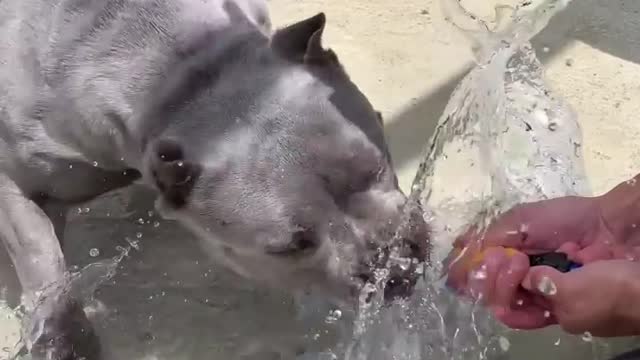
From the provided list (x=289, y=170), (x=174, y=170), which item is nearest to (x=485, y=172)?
(x=289, y=170)

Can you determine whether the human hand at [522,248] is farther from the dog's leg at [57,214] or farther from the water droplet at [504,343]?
the dog's leg at [57,214]

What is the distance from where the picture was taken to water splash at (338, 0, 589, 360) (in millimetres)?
2514

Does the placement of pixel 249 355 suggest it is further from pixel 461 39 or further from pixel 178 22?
pixel 461 39

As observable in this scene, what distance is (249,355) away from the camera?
2701mm

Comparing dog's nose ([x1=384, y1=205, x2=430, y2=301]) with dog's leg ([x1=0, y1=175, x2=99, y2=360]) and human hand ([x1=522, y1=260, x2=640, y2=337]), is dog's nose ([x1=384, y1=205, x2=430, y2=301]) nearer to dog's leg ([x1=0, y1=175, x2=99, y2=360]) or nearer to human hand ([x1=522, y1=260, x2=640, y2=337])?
human hand ([x1=522, y1=260, x2=640, y2=337])

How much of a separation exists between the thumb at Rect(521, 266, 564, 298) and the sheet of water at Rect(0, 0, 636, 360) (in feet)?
0.74

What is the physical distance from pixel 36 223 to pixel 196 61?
25.8 inches

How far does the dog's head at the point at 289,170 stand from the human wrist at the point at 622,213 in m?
0.55

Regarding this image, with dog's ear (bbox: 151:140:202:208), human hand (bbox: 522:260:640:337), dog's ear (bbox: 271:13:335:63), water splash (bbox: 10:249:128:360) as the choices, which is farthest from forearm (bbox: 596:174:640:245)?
water splash (bbox: 10:249:128:360)

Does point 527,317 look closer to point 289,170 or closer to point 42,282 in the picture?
point 289,170

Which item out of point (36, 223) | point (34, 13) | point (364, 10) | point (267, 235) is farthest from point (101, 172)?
point (364, 10)

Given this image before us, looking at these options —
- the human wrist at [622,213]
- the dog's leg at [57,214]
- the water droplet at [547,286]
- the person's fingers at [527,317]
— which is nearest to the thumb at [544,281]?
the water droplet at [547,286]

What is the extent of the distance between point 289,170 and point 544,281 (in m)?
0.62

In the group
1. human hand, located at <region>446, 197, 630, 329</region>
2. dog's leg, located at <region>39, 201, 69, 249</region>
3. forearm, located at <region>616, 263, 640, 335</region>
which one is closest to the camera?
forearm, located at <region>616, 263, 640, 335</region>
